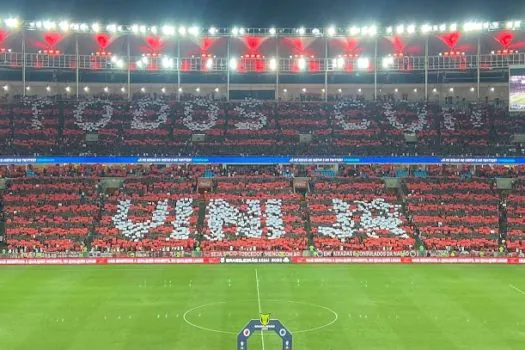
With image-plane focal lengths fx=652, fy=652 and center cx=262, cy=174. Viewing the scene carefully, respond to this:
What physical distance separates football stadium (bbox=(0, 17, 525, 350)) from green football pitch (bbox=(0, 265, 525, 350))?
7.5 inches

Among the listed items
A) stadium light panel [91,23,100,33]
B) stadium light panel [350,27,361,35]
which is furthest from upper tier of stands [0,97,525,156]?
stadium light panel [91,23,100,33]

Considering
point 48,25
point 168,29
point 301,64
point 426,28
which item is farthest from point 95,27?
point 426,28

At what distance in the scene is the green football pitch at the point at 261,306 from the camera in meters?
29.7

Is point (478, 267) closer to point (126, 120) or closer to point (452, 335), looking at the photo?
point (452, 335)

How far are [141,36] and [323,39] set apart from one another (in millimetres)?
23435

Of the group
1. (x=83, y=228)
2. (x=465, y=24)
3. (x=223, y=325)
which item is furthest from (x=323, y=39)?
(x=223, y=325)

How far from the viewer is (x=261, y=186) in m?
→ 65.8

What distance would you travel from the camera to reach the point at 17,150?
68.2 metres

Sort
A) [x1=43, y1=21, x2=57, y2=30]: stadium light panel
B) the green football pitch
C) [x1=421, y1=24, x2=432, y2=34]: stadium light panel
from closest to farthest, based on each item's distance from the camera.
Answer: the green football pitch
[x1=43, y1=21, x2=57, y2=30]: stadium light panel
[x1=421, y1=24, x2=432, y2=34]: stadium light panel

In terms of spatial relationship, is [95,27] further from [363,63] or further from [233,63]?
[363,63]

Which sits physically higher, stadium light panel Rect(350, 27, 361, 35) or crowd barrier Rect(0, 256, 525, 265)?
stadium light panel Rect(350, 27, 361, 35)

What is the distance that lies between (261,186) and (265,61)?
25.4 meters

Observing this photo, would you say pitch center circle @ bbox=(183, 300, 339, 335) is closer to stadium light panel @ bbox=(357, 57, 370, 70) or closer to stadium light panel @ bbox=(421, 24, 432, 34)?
stadium light panel @ bbox=(421, 24, 432, 34)

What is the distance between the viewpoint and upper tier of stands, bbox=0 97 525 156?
231ft
